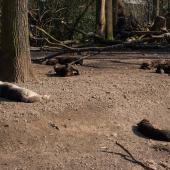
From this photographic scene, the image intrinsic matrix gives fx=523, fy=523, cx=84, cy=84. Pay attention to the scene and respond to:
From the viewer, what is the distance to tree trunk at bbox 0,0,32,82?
874 centimetres

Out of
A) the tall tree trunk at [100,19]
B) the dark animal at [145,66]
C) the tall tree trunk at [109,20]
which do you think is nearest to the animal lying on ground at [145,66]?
the dark animal at [145,66]

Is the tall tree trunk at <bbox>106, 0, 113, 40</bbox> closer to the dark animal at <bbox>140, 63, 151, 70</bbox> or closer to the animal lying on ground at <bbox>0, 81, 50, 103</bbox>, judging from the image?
the dark animal at <bbox>140, 63, 151, 70</bbox>

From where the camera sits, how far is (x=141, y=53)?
13891 mm

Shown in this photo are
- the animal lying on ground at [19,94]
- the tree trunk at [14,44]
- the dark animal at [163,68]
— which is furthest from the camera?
the dark animal at [163,68]

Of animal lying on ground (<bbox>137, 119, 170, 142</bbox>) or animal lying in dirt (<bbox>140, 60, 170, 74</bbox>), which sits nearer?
animal lying on ground (<bbox>137, 119, 170, 142</bbox>)

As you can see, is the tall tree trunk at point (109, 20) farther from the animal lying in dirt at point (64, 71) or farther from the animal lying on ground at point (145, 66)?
the animal lying in dirt at point (64, 71)

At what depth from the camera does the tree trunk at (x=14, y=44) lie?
344 inches

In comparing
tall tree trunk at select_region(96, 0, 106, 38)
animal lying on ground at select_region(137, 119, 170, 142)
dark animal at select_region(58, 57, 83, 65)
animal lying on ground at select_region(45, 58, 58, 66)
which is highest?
tall tree trunk at select_region(96, 0, 106, 38)

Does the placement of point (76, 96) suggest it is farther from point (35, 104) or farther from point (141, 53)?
point (141, 53)

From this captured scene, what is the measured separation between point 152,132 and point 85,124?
3.00 ft

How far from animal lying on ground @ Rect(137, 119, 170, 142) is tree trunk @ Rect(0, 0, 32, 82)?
2589 mm

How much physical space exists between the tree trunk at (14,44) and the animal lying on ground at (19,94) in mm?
858

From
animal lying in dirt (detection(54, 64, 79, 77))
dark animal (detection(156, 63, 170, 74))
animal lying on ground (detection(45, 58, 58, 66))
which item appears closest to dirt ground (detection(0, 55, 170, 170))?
animal lying in dirt (detection(54, 64, 79, 77))

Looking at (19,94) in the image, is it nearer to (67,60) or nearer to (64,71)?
(64,71)
